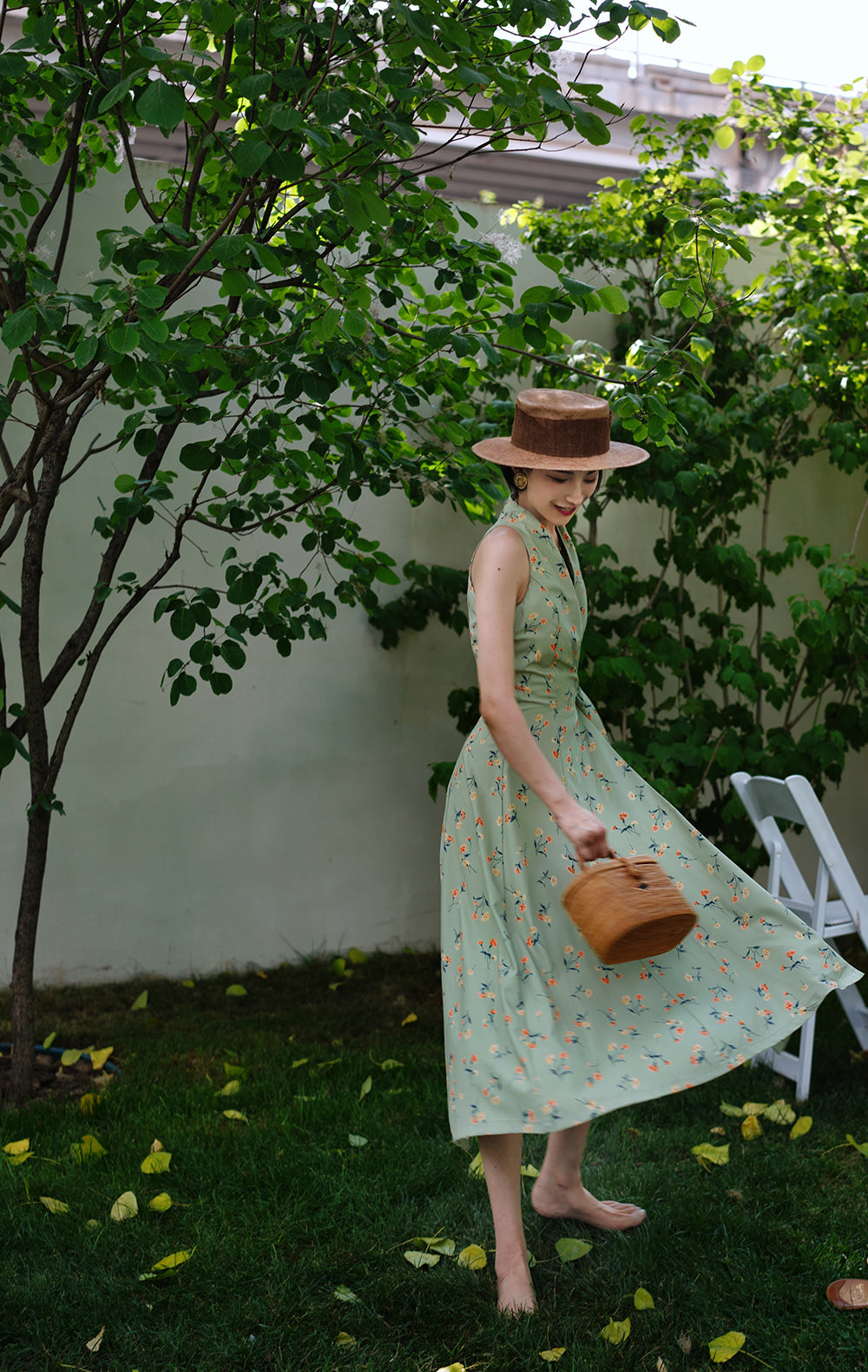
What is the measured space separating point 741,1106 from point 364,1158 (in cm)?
109

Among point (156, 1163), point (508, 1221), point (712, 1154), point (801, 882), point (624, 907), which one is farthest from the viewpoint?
point (801, 882)

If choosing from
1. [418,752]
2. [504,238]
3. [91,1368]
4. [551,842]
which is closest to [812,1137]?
[551,842]

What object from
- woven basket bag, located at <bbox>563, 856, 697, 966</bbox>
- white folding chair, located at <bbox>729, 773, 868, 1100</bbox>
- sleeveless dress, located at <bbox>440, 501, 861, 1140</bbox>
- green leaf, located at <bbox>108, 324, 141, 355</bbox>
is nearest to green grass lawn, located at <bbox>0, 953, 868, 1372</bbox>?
white folding chair, located at <bbox>729, 773, 868, 1100</bbox>

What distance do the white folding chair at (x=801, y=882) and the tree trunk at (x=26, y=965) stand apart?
2.01 m

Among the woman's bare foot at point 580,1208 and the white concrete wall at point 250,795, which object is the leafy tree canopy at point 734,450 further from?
the woman's bare foot at point 580,1208

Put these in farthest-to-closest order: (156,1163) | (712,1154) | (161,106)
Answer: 1. (712,1154)
2. (156,1163)
3. (161,106)

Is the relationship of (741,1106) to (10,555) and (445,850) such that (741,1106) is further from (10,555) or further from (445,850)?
(10,555)

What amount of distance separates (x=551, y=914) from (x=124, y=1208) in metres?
1.19

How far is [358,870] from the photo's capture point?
441 centimetres

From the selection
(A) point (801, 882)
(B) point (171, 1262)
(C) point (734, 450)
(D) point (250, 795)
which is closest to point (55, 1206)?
(B) point (171, 1262)

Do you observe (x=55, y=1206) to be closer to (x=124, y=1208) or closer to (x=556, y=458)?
(x=124, y=1208)

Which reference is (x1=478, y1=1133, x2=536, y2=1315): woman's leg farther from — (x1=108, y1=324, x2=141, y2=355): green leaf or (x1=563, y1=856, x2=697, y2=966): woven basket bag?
(x1=108, y1=324, x2=141, y2=355): green leaf

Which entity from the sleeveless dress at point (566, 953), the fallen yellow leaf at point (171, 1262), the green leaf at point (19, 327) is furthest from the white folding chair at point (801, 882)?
the green leaf at point (19, 327)

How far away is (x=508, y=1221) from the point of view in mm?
2070
